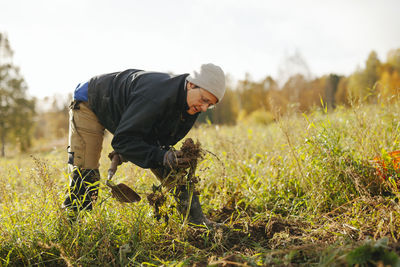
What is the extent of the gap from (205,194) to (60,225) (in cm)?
162

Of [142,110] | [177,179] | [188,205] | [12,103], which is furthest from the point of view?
[12,103]

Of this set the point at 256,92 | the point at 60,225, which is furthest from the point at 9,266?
the point at 256,92

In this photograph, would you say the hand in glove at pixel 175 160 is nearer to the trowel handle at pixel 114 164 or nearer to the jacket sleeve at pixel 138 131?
the jacket sleeve at pixel 138 131

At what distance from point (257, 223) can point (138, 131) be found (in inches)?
55.9

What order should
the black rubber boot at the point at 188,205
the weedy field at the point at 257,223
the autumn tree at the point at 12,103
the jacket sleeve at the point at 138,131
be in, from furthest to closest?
the autumn tree at the point at 12,103
the black rubber boot at the point at 188,205
the jacket sleeve at the point at 138,131
the weedy field at the point at 257,223

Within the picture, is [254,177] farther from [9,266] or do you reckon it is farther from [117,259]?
[9,266]

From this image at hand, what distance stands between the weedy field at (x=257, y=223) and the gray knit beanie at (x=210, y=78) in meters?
0.81

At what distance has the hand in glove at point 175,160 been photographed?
2.11m

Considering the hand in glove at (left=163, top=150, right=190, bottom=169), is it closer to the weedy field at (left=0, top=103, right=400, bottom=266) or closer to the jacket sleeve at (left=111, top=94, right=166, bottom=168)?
the jacket sleeve at (left=111, top=94, right=166, bottom=168)

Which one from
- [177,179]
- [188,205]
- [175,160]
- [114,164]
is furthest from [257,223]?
[114,164]

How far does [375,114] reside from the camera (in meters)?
3.94

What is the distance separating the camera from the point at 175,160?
2.13 meters

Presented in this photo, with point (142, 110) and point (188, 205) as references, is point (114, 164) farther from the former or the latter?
point (188, 205)

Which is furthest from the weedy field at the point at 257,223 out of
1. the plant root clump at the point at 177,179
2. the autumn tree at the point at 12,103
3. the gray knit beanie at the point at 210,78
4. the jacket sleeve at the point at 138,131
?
the autumn tree at the point at 12,103
